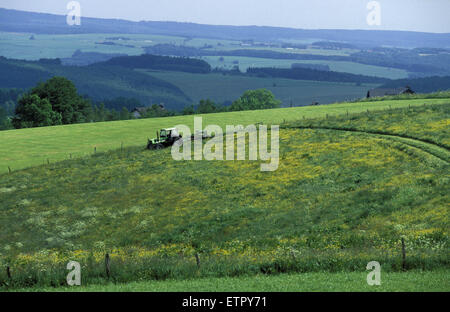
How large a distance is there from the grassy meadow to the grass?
0.14 metres

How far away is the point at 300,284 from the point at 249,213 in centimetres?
1978

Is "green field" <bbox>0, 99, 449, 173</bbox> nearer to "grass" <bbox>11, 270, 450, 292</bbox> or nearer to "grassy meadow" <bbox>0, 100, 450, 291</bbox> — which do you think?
"grassy meadow" <bbox>0, 100, 450, 291</bbox>

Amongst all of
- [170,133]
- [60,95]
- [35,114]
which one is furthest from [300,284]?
[60,95]

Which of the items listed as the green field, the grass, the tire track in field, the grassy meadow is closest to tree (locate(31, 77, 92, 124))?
the green field

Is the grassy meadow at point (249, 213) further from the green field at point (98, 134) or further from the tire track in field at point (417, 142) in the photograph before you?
the green field at point (98, 134)

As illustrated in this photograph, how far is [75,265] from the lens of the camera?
27906 millimetres

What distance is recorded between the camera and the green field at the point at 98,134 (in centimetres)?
7788

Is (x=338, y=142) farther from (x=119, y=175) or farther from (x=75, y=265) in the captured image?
(x=75, y=265)

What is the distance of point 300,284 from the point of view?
23250 millimetres

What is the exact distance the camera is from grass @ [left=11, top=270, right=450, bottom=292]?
22.3 metres

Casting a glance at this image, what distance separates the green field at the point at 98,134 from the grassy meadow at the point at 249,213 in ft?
31.0

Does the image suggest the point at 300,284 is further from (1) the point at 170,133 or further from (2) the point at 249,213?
(1) the point at 170,133
